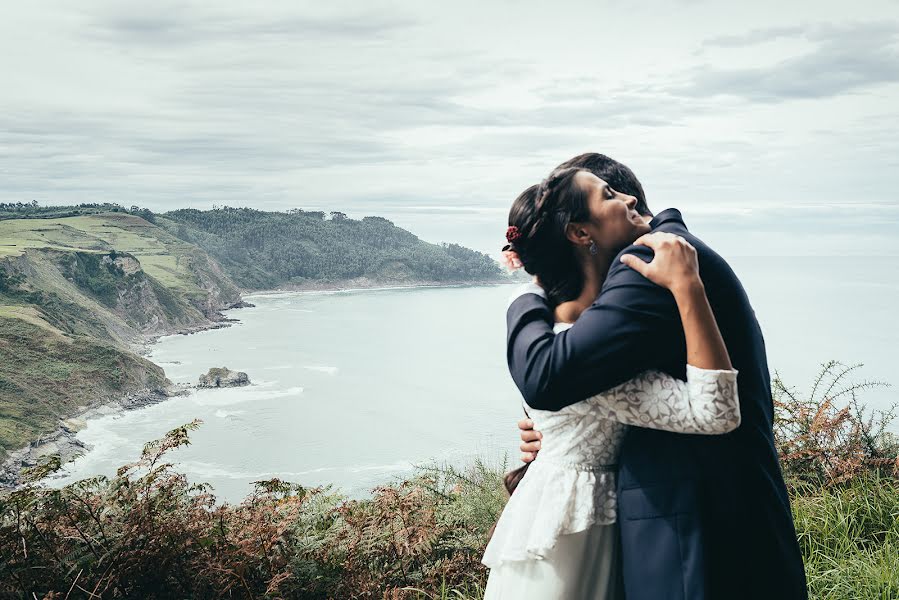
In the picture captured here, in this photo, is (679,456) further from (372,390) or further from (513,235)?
(372,390)

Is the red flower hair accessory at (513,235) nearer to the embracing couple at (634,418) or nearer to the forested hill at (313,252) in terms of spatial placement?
the embracing couple at (634,418)

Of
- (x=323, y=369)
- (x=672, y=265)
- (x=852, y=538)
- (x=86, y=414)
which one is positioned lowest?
(x=86, y=414)

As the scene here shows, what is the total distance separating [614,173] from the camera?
1814mm

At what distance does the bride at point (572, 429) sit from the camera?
1.46 meters

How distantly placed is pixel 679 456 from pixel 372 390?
5998cm

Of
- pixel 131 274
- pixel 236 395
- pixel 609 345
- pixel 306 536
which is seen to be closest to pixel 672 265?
pixel 609 345

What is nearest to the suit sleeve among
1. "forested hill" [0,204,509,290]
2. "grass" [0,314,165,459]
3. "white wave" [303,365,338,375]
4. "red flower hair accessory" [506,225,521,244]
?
"red flower hair accessory" [506,225,521,244]

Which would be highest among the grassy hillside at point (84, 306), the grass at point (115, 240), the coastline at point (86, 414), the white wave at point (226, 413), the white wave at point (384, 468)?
the grass at point (115, 240)

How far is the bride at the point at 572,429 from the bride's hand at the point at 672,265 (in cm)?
1

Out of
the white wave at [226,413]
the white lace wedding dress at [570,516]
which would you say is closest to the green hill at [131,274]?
the white wave at [226,413]

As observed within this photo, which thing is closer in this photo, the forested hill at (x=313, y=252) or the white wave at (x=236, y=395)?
the white wave at (x=236, y=395)

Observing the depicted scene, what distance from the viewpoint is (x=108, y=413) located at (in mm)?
50094

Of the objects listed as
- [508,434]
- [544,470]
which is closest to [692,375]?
[544,470]

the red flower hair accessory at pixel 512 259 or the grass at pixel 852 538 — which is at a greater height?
the red flower hair accessory at pixel 512 259
